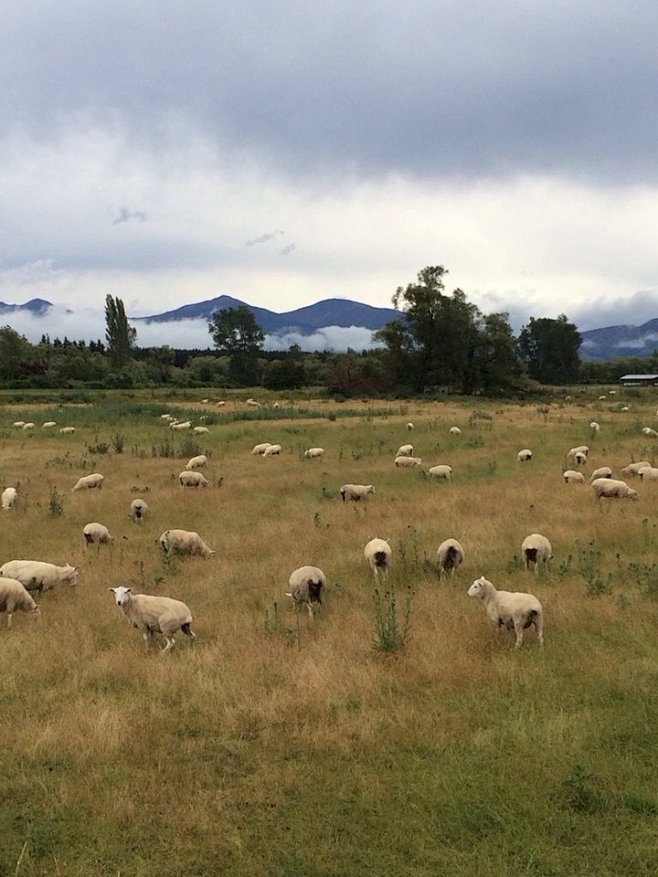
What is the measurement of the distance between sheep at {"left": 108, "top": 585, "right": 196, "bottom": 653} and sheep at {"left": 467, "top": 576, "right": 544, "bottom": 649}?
4.35m

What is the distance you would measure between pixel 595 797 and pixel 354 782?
207 centimetres

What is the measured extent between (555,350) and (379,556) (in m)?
118

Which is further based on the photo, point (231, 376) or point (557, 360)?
point (557, 360)

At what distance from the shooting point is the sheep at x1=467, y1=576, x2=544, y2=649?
784 centimetres

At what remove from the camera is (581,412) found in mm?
43938

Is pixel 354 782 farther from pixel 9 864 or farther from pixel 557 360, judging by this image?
pixel 557 360

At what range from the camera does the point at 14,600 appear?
915 centimetres

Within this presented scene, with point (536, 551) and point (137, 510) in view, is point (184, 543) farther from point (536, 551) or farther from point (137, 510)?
point (536, 551)

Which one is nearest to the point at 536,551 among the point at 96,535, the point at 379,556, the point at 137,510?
the point at 379,556

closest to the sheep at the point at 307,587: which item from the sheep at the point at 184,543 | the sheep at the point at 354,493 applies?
the sheep at the point at 184,543

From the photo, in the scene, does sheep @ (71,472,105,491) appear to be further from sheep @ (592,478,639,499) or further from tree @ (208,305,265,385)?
tree @ (208,305,265,385)

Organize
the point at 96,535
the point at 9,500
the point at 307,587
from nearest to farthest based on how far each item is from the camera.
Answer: the point at 307,587 → the point at 96,535 → the point at 9,500

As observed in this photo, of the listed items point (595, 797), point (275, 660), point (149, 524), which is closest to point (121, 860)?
point (275, 660)

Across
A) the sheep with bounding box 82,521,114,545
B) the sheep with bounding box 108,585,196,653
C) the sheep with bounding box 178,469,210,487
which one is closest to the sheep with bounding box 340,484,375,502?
the sheep with bounding box 178,469,210,487
